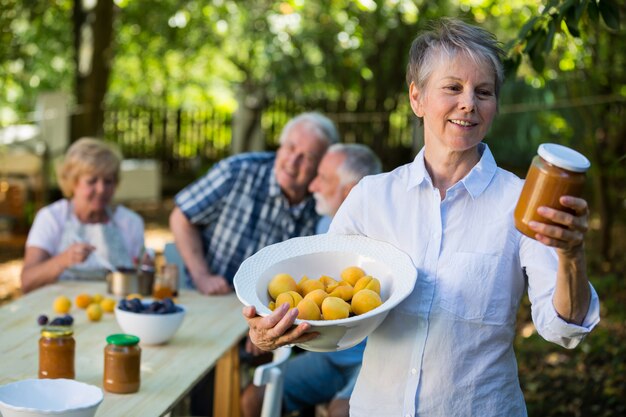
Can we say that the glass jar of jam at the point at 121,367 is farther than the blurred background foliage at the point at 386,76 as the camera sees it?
No

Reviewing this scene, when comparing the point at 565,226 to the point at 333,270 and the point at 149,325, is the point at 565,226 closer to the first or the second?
the point at 333,270

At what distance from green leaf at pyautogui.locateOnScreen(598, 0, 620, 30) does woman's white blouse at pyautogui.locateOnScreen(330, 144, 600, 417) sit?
1.25 meters

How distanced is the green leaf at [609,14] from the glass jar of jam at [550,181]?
1.52 meters

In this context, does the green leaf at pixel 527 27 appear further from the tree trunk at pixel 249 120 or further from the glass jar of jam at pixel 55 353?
the tree trunk at pixel 249 120

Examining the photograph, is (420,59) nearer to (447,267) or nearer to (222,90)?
(447,267)

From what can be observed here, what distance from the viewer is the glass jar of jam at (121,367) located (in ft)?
8.73

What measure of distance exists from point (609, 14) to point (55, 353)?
2.09m

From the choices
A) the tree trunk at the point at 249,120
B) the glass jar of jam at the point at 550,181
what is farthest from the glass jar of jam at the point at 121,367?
the tree trunk at the point at 249,120

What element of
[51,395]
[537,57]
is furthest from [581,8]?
[51,395]

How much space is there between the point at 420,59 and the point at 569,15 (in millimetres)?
1170

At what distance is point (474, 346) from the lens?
2076 mm

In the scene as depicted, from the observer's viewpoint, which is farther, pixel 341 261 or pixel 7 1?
pixel 7 1

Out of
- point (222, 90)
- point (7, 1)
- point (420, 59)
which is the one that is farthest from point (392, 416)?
point (222, 90)

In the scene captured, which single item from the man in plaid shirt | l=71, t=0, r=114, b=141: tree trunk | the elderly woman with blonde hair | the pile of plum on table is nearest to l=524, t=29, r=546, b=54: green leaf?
the man in plaid shirt
